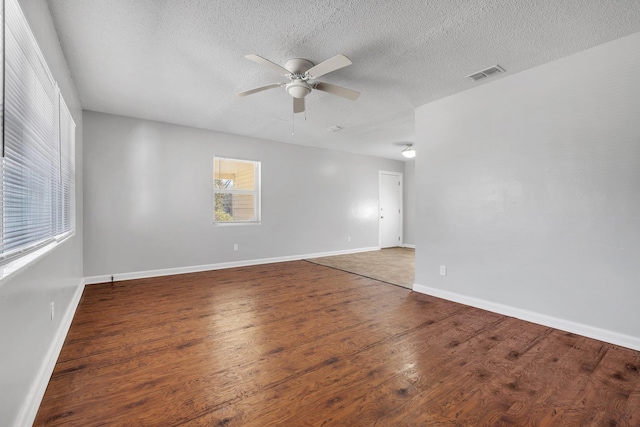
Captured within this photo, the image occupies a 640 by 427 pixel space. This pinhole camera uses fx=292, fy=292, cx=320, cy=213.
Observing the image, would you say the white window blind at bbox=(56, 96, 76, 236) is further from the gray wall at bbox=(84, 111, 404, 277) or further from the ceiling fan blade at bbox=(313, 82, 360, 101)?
the ceiling fan blade at bbox=(313, 82, 360, 101)

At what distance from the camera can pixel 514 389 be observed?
174cm

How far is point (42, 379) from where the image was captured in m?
1.69

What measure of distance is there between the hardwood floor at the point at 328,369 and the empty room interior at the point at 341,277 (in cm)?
2

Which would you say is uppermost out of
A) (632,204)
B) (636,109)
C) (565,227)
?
(636,109)

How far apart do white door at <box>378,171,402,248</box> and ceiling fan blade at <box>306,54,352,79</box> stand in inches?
216

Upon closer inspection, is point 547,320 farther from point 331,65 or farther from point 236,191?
point 236,191

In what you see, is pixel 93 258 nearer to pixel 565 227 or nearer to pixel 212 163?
pixel 212 163

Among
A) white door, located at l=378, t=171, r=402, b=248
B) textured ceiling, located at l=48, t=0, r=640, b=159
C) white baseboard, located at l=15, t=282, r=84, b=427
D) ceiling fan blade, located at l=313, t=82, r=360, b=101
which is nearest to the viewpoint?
white baseboard, located at l=15, t=282, r=84, b=427

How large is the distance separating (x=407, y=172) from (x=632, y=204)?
615cm

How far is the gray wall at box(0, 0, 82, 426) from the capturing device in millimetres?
1200

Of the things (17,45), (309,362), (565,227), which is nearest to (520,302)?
(565,227)

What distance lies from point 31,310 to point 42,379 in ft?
1.56

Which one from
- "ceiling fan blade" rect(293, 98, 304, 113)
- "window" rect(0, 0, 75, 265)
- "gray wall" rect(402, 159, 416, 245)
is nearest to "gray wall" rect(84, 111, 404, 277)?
"window" rect(0, 0, 75, 265)

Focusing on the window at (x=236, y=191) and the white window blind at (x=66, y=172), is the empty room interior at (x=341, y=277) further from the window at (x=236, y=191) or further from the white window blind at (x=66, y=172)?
the window at (x=236, y=191)
